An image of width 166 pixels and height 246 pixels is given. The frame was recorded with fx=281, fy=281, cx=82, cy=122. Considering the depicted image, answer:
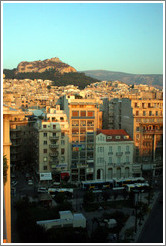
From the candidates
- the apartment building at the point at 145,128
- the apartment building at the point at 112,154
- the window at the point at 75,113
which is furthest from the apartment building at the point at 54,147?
the apartment building at the point at 145,128

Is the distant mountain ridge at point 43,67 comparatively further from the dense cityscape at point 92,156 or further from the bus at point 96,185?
the bus at point 96,185

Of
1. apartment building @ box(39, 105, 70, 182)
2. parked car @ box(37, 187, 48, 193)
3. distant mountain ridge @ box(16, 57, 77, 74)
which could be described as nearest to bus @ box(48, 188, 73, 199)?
parked car @ box(37, 187, 48, 193)

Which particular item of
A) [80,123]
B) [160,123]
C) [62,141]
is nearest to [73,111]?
[80,123]

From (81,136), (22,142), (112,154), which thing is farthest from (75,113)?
(22,142)

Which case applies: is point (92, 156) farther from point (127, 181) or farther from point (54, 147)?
point (127, 181)

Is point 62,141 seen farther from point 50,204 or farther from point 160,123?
point 160,123

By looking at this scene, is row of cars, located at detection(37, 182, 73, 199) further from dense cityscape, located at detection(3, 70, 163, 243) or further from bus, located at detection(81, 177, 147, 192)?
bus, located at detection(81, 177, 147, 192)
